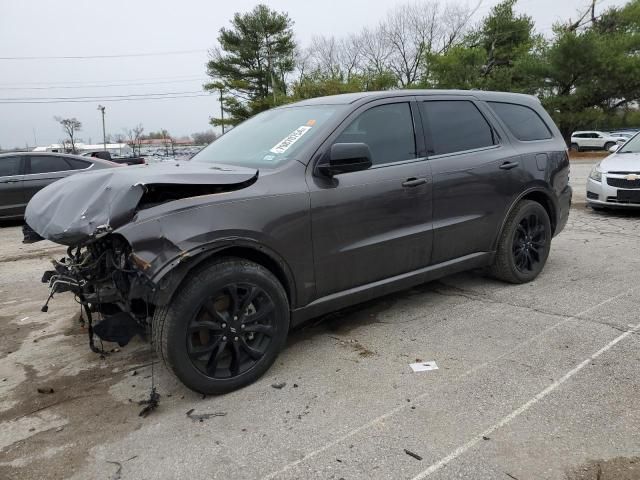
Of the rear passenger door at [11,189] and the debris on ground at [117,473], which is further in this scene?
the rear passenger door at [11,189]

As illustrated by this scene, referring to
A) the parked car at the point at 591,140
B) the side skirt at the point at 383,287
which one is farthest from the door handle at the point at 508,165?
the parked car at the point at 591,140

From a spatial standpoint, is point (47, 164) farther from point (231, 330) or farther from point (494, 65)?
point (494, 65)

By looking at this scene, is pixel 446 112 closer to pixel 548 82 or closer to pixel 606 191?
pixel 606 191

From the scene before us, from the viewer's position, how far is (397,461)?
92.4 inches

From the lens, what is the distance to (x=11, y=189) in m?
9.59

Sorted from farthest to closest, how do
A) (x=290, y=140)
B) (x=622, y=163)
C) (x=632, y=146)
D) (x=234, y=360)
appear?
(x=632, y=146), (x=622, y=163), (x=290, y=140), (x=234, y=360)

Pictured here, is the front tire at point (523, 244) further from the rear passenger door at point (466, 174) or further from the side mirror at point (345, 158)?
the side mirror at point (345, 158)

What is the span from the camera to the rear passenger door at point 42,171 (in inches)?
381

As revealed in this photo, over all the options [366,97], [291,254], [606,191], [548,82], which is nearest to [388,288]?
[291,254]

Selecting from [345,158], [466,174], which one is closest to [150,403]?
[345,158]

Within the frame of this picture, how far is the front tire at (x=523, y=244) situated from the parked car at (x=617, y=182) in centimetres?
403

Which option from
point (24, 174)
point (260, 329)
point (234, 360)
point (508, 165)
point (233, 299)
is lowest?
point (234, 360)

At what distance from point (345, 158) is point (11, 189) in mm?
8832

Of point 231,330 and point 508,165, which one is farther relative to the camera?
point 508,165
